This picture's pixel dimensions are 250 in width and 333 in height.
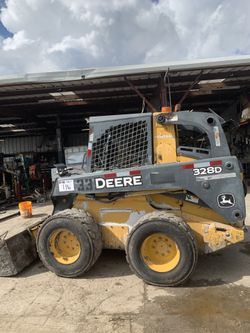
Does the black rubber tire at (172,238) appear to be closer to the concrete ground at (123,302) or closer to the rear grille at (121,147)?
the concrete ground at (123,302)

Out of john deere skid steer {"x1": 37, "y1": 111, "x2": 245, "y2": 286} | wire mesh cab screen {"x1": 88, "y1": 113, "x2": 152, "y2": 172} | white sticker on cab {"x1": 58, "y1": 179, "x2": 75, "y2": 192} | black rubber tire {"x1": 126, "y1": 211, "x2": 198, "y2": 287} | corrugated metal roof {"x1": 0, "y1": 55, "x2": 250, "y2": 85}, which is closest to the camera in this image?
black rubber tire {"x1": 126, "y1": 211, "x2": 198, "y2": 287}

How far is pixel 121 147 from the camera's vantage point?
4.86 m

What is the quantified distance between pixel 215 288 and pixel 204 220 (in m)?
0.89

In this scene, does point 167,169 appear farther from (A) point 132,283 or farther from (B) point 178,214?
(A) point 132,283

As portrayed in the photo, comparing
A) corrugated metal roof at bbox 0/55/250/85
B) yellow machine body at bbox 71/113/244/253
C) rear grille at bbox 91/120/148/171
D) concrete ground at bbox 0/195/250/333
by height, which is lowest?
concrete ground at bbox 0/195/250/333

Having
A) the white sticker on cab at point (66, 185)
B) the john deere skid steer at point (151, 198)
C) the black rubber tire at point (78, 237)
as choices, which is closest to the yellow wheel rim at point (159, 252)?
the john deere skid steer at point (151, 198)

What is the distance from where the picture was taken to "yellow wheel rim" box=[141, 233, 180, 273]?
442 cm

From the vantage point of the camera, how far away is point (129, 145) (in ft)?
15.9

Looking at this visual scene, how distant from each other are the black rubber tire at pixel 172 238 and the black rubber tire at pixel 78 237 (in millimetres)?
540

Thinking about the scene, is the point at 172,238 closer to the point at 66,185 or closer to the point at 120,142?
the point at 120,142

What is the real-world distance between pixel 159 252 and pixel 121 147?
5.20 ft

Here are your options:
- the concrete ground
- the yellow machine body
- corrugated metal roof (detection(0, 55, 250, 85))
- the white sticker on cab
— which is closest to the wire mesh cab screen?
the yellow machine body

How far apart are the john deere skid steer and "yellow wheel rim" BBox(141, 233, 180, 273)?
0.04 ft

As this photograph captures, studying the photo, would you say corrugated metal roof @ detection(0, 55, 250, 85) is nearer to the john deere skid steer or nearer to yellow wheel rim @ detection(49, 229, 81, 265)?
the john deere skid steer
